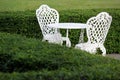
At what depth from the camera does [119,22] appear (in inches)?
504

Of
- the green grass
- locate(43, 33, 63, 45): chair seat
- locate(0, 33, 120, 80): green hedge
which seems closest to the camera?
locate(0, 33, 120, 80): green hedge

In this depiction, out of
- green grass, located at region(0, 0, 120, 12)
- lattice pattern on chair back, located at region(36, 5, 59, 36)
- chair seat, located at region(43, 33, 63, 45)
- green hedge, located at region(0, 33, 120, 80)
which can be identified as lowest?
green grass, located at region(0, 0, 120, 12)

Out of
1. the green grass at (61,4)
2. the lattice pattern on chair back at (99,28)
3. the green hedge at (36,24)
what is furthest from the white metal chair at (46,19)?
the green grass at (61,4)

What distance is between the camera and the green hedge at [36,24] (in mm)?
12141

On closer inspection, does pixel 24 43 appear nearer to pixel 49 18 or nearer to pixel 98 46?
pixel 98 46

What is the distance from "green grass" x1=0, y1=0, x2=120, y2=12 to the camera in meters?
21.2

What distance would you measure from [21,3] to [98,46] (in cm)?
1184

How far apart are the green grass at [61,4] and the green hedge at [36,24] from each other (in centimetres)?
827

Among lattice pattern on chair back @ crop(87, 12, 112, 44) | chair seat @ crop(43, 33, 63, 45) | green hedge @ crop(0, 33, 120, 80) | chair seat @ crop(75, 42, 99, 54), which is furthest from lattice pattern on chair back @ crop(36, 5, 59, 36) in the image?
green hedge @ crop(0, 33, 120, 80)

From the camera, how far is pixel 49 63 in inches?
222

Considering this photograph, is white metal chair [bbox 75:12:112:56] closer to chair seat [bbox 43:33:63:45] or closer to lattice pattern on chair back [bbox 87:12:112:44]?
lattice pattern on chair back [bbox 87:12:112:44]

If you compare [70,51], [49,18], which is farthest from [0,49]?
[49,18]

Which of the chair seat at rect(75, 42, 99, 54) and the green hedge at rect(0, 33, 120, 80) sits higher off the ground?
the green hedge at rect(0, 33, 120, 80)

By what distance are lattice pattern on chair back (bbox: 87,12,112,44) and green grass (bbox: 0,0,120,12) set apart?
10.1 meters
